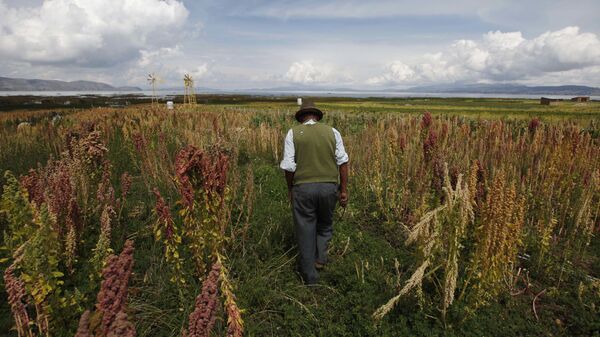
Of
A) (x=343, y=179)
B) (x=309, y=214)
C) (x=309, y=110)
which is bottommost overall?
(x=309, y=214)

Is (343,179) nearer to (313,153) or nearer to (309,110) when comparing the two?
(313,153)

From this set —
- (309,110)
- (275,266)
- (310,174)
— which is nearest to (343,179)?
(310,174)

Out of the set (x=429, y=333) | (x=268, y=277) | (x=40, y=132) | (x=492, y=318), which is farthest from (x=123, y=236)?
(x=40, y=132)

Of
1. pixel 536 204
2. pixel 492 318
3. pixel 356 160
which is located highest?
pixel 356 160

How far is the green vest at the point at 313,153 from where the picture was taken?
12.0 feet

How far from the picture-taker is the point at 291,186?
391 cm

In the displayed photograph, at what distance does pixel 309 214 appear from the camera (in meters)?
3.75

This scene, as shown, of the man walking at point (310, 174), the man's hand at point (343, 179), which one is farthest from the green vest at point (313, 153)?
the man's hand at point (343, 179)

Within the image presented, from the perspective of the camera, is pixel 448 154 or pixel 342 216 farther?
pixel 448 154

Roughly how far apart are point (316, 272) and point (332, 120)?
13879 millimetres

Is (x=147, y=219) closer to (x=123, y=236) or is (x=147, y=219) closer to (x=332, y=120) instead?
(x=123, y=236)

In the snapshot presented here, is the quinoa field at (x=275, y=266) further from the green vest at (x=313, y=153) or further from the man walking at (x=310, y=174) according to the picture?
the green vest at (x=313, y=153)

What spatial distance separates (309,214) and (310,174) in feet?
1.46

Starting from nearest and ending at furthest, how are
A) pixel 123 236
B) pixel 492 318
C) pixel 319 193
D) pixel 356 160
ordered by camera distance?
pixel 492 318 < pixel 319 193 < pixel 123 236 < pixel 356 160
